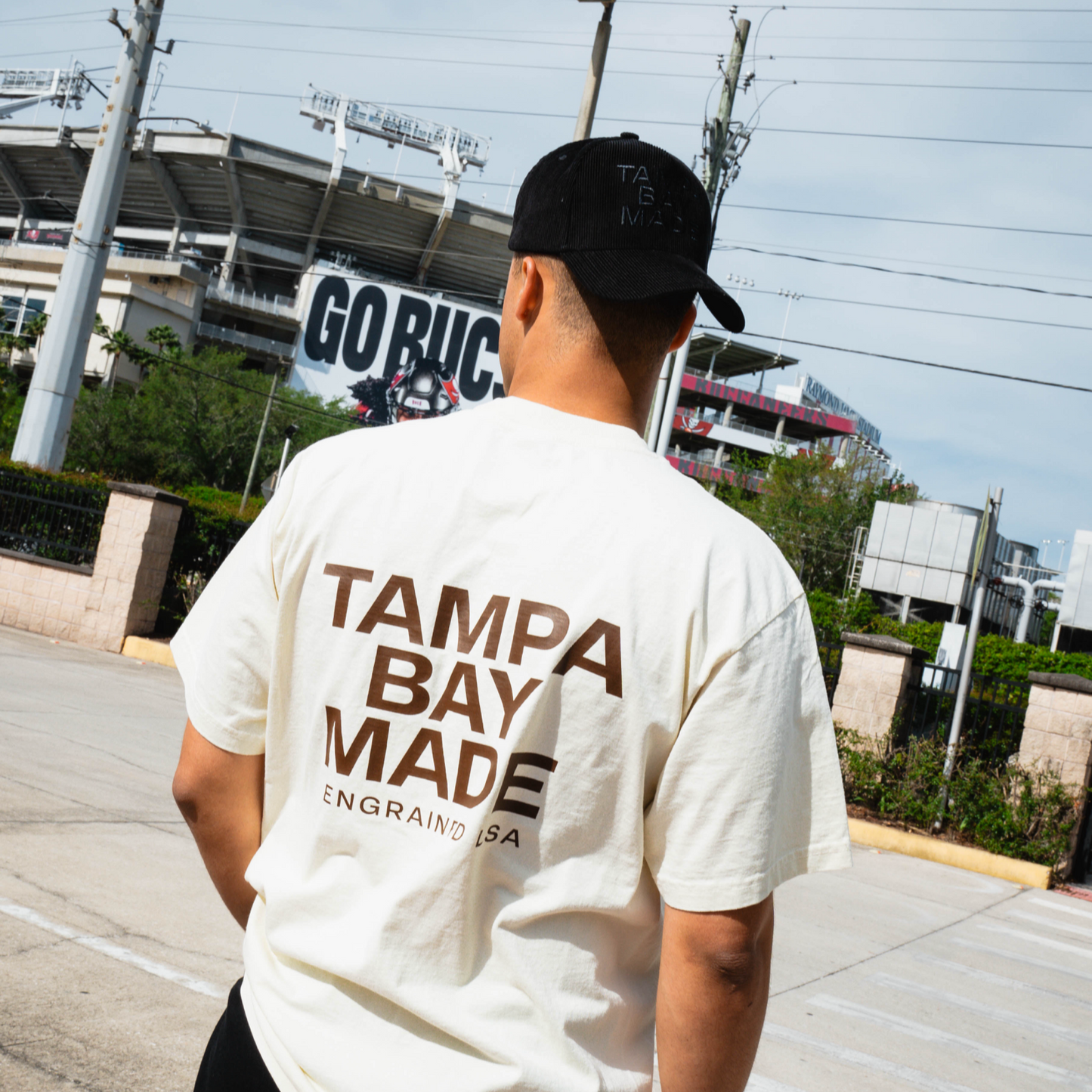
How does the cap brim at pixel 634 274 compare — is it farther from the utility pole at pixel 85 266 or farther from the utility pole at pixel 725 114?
the utility pole at pixel 85 266

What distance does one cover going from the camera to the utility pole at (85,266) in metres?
18.1

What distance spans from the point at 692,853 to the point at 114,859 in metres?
4.45

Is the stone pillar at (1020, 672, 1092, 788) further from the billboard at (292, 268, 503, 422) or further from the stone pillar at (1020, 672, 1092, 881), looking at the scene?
the billboard at (292, 268, 503, 422)

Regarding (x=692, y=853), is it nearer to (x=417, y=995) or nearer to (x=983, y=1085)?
(x=417, y=995)

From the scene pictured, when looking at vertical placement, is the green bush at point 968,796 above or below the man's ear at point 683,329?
below

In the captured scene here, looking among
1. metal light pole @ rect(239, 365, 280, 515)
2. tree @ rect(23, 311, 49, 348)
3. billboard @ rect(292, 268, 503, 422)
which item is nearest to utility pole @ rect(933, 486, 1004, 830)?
metal light pole @ rect(239, 365, 280, 515)

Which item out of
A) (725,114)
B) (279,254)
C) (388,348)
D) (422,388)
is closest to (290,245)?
(279,254)

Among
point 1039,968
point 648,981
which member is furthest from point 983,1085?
point 648,981

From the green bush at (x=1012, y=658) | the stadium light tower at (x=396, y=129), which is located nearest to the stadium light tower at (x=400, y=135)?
the stadium light tower at (x=396, y=129)

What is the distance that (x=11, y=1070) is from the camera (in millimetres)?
2836

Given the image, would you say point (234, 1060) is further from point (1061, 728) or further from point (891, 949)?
point (1061, 728)

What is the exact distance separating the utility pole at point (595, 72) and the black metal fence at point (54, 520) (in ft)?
25.7

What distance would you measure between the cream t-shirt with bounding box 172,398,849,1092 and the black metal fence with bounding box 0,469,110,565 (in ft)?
42.6

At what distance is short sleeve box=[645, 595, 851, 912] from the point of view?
1.11 meters
